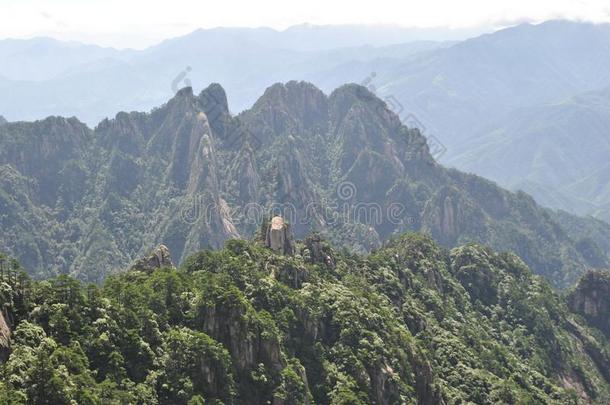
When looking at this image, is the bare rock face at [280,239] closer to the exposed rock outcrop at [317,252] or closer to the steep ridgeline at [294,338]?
the steep ridgeline at [294,338]

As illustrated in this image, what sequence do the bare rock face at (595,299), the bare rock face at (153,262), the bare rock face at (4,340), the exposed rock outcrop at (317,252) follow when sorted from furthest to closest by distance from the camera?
1. the bare rock face at (595,299)
2. the exposed rock outcrop at (317,252)
3. the bare rock face at (153,262)
4. the bare rock face at (4,340)

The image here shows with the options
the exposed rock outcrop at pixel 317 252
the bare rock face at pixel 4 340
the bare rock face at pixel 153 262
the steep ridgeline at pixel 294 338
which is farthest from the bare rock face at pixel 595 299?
the bare rock face at pixel 4 340

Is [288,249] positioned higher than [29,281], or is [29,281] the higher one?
[29,281]

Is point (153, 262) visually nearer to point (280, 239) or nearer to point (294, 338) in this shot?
point (280, 239)

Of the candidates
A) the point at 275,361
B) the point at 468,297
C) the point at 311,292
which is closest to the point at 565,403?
the point at 468,297

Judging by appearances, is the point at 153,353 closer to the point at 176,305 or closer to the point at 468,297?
the point at 176,305

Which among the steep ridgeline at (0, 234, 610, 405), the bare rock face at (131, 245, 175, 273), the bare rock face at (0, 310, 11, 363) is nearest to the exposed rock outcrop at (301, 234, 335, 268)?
the steep ridgeline at (0, 234, 610, 405)

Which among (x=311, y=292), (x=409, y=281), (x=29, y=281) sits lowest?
(x=409, y=281)

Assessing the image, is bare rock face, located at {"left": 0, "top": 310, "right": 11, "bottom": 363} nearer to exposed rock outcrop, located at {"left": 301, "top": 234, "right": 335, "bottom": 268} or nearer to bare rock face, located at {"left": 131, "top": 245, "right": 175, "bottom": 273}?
bare rock face, located at {"left": 131, "top": 245, "right": 175, "bottom": 273}
